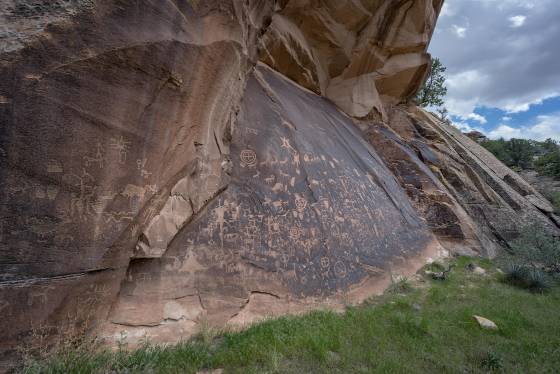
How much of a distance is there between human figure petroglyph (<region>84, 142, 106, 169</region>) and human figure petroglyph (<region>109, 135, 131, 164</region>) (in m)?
0.10

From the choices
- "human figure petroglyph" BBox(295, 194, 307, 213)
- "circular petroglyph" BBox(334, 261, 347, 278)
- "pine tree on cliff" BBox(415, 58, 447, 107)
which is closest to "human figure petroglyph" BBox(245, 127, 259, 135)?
"human figure petroglyph" BBox(295, 194, 307, 213)

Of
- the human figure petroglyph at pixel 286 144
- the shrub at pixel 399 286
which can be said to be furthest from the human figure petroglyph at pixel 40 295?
the shrub at pixel 399 286

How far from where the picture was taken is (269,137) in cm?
491

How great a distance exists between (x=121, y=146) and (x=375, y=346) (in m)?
3.11

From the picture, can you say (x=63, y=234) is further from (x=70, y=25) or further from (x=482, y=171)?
(x=482, y=171)

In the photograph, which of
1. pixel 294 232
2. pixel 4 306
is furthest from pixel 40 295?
pixel 294 232

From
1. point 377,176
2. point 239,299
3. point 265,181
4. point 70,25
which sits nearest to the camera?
point 70,25

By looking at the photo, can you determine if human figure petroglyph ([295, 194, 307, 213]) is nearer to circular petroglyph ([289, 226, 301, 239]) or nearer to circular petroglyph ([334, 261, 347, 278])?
circular petroglyph ([289, 226, 301, 239])

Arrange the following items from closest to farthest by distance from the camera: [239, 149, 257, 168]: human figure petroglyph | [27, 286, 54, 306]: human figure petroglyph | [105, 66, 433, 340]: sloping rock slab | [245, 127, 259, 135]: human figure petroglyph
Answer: [27, 286, 54, 306]: human figure petroglyph < [105, 66, 433, 340]: sloping rock slab < [239, 149, 257, 168]: human figure petroglyph < [245, 127, 259, 135]: human figure petroglyph

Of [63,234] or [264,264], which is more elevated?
[63,234]

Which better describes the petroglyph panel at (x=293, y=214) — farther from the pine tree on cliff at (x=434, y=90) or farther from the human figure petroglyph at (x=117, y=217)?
the pine tree on cliff at (x=434, y=90)

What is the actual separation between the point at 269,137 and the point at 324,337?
312 cm

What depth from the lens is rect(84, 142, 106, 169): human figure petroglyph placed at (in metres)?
2.43

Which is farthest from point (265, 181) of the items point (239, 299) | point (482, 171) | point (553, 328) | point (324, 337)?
point (482, 171)
